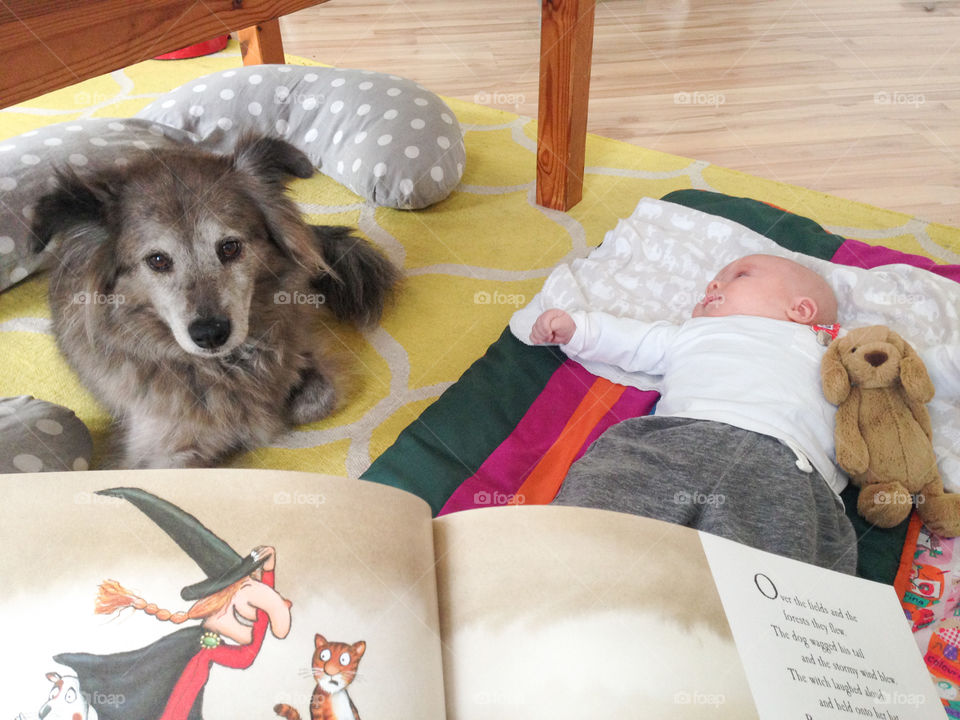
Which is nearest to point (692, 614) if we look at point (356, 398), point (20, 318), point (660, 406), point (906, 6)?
point (660, 406)

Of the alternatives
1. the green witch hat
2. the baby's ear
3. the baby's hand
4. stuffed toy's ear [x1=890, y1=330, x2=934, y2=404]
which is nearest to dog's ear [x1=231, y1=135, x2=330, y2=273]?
the baby's hand

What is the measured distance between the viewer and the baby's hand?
153cm

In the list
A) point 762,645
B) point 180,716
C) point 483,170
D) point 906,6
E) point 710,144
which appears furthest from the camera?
point 906,6

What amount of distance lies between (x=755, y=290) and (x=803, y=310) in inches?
3.9

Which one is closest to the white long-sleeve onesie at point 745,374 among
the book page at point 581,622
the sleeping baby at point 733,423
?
the sleeping baby at point 733,423

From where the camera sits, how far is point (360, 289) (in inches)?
66.6

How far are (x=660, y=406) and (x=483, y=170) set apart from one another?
4.05ft

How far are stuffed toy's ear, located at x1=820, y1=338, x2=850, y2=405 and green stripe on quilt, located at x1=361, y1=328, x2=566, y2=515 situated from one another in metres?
0.55

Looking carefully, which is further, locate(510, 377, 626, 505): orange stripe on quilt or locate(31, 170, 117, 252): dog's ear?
locate(510, 377, 626, 505): orange stripe on quilt

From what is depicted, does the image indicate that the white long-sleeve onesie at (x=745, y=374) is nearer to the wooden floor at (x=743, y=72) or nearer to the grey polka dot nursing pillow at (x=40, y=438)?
the grey polka dot nursing pillow at (x=40, y=438)

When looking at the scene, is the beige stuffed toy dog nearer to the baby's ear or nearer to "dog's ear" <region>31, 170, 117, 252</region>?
the baby's ear

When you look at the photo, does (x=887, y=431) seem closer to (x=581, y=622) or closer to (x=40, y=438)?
(x=581, y=622)

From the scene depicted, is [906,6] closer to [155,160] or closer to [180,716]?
[155,160]

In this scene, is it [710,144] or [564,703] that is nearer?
[564,703]
